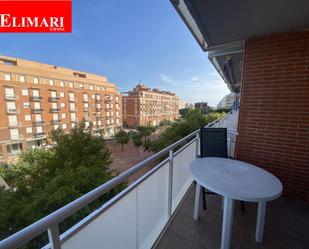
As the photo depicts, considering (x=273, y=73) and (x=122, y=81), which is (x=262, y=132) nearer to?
(x=273, y=73)

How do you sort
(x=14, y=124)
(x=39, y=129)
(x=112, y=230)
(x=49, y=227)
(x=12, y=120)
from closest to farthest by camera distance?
(x=49, y=227), (x=112, y=230), (x=12, y=120), (x=14, y=124), (x=39, y=129)

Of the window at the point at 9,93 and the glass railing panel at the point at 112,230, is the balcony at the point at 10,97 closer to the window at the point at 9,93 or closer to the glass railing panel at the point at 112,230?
the window at the point at 9,93

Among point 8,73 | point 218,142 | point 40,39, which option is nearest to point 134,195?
point 218,142

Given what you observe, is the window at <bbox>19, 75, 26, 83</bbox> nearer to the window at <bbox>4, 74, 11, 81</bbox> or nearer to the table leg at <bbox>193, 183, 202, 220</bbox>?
the window at <bbox>4, 74, 11, 81</bbox>

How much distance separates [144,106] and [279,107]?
50.3 meters

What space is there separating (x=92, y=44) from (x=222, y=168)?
126 feet

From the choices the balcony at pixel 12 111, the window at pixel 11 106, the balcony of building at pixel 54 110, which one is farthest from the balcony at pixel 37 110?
the window at pixel 11 106

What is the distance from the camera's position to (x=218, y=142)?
2.29m

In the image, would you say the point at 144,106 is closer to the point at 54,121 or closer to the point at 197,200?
the point at 54,121

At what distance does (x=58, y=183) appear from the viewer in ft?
19.2

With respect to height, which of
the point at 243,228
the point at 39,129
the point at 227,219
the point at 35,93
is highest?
the point at 35,93

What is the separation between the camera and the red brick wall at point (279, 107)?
212 cm

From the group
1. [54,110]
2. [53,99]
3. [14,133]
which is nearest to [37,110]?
[54,110]

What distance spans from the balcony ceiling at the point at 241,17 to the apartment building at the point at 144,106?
48.8m
